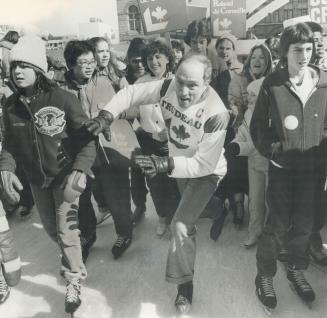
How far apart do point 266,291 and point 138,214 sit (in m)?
1.90

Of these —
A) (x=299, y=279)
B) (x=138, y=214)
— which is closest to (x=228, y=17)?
(x=138, y=214)

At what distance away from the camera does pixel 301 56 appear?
99.9 inches

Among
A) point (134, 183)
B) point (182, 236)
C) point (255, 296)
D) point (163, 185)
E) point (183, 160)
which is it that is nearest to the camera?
point (183, 160)

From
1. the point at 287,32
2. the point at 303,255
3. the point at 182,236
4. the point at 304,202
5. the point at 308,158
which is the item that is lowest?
the point at 303,255

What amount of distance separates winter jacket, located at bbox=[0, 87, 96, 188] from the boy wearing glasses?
52cm

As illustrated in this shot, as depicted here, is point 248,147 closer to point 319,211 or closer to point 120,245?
point 319,211

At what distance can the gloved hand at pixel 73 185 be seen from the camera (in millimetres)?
2633

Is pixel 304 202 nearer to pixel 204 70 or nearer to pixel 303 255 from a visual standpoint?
pixel 303 255

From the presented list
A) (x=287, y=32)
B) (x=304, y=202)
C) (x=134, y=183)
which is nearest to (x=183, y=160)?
(x=304, y=202)

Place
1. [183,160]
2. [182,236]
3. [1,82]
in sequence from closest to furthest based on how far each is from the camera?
[183,160], [182,236], [1,82]

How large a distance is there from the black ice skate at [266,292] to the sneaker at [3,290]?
189 cm

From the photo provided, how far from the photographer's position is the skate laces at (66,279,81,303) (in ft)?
9.00

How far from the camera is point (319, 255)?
3240mm

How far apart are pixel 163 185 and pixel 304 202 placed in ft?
5.08
